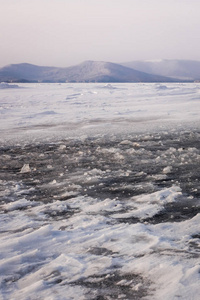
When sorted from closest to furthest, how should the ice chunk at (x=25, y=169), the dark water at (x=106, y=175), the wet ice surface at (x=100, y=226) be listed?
the wet ice surface at (x=100, y=226) < the dark water at (x=106, y=175) < the ice chunk at (x=25, y=169)

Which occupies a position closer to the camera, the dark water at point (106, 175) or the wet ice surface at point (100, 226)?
the wet ice surface at point (100, 226)

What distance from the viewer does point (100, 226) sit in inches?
133

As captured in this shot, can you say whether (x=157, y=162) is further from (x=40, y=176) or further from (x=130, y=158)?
(x=40, y=176)

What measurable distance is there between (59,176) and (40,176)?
12.3 inches

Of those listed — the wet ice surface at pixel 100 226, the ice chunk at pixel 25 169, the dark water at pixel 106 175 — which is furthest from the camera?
the ice chunk at pixel 25 169

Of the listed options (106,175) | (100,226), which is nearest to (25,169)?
(106,175)

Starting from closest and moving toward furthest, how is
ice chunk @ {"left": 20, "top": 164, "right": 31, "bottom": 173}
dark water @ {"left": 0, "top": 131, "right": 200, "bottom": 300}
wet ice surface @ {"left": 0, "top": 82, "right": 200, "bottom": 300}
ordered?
1. wet ice surface @ {"left": 0, "top": 82, "right": 200, "bottom": 300}
2. dark water @ {"left": 0, "top": 131, "right": 200, "bottom": 300}
3. ice chunk @ {"left": 20, "top": 164, "right": 31, "bottom": 173}

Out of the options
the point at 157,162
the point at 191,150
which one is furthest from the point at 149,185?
the point at 191,150

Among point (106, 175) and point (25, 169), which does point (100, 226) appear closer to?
point (106, 175)

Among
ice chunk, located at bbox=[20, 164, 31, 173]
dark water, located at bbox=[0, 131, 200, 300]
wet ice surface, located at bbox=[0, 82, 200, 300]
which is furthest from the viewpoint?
ice chunk, located at bbox=[20, 164, 31, 173]

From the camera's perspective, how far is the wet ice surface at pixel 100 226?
7.75ft

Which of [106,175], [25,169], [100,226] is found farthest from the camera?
[25,169]

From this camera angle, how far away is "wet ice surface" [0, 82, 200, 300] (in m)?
2.36

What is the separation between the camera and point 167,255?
2.72m
